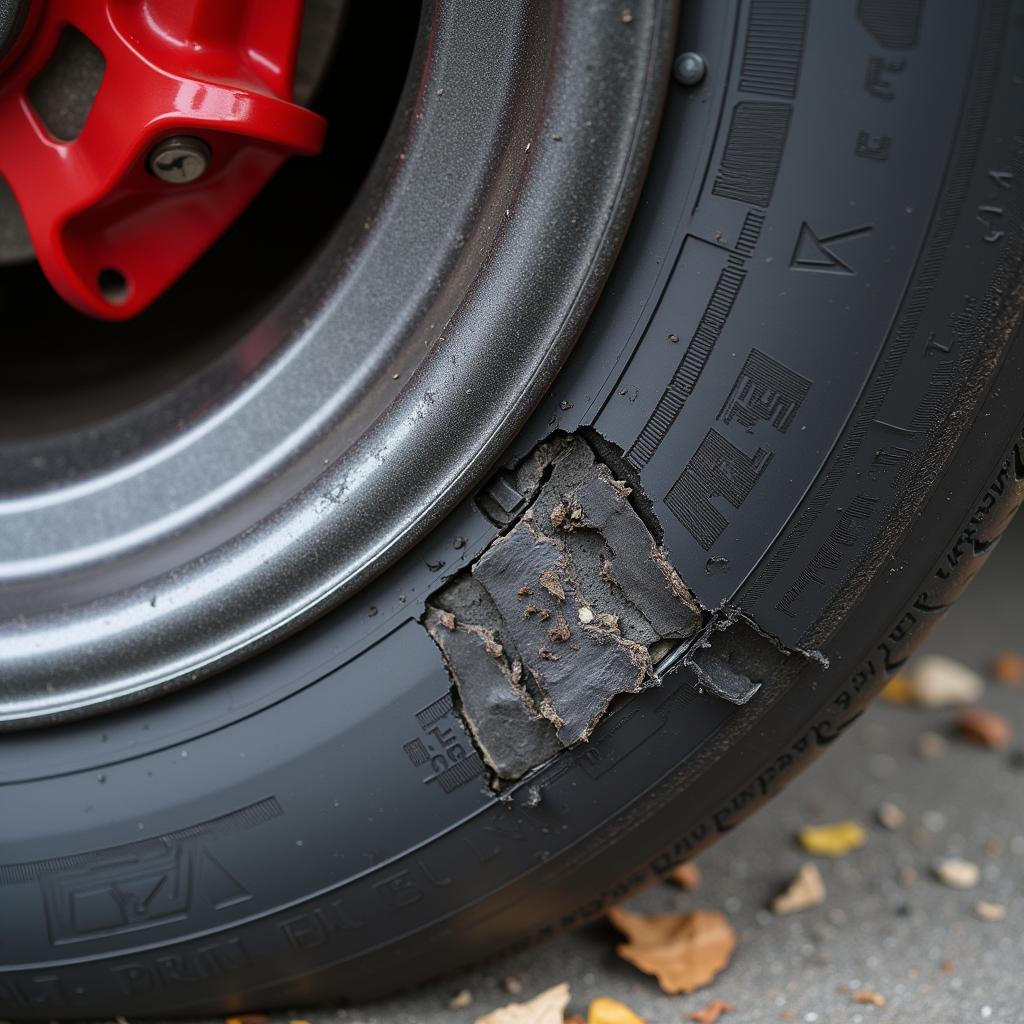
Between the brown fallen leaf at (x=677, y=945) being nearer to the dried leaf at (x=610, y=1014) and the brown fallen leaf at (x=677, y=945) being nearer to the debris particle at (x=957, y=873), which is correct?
the dried leaf at (x=610, y=1014)

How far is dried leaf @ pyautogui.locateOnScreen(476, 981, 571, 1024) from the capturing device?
0.96m

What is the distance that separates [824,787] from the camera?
132cm

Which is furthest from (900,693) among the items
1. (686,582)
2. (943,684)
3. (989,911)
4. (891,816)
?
(686,582)

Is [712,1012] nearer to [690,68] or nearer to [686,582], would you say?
[686,582]

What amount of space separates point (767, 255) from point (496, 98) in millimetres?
222

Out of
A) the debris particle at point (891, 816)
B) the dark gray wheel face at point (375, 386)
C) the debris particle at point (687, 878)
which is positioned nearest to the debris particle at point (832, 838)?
the debris particle at point (891, 816)

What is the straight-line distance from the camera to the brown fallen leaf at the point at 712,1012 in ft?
3.20

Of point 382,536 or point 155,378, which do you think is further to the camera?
point 155,378

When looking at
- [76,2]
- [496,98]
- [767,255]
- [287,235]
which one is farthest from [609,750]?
[76,2]

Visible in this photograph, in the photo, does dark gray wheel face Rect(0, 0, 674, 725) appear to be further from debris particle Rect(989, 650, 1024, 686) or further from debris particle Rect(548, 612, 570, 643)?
debris particle Rect(989, 650, 1024, 686)

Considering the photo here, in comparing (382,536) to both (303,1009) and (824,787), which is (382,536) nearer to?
(303,1009)

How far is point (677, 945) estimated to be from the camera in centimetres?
105

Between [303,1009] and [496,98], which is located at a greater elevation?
[496,98]

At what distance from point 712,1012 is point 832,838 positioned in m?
0.31
